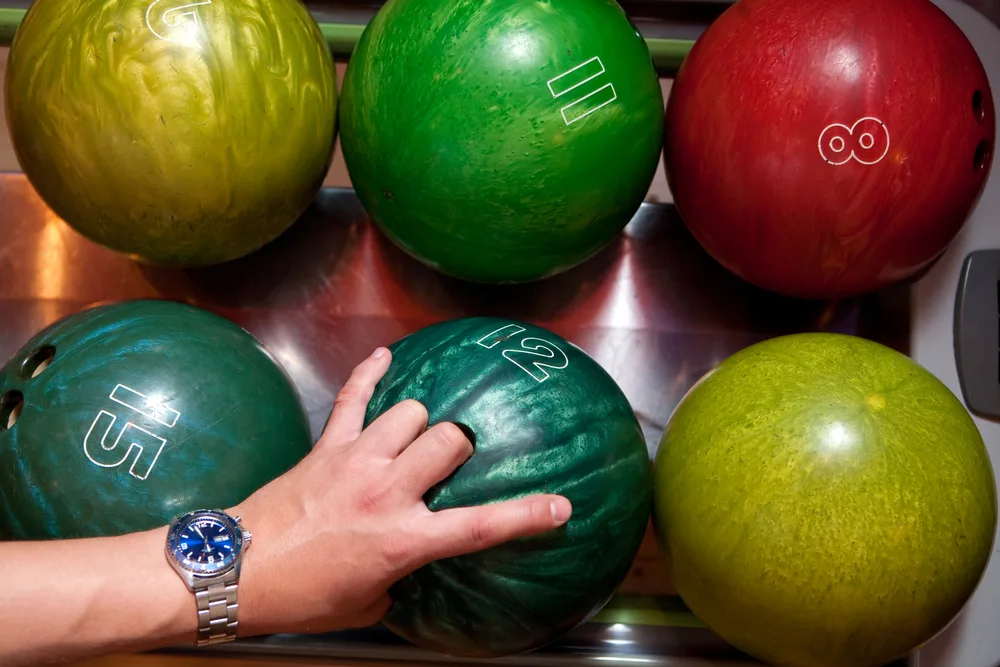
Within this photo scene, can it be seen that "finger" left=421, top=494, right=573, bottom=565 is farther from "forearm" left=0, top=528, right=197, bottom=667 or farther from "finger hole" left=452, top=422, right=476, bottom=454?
"forearm" left=0, top=528, right=197, bottom=667

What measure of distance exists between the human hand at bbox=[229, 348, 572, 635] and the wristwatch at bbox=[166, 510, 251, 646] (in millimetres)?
15

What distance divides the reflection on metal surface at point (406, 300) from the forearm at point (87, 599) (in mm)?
647

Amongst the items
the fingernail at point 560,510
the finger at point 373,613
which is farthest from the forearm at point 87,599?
the fingernail at point 560,510

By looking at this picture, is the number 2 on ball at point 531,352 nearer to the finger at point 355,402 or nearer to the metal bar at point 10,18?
the finger at point 355,402

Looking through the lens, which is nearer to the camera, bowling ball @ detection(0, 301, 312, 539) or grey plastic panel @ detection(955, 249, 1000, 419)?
bowling ball @ detection(0, 301, 312, 539)

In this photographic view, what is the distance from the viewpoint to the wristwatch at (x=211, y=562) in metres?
1.14

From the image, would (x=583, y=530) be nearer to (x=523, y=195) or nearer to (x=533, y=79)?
(x=523, y=195)

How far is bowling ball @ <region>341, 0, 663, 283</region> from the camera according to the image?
1.33 m

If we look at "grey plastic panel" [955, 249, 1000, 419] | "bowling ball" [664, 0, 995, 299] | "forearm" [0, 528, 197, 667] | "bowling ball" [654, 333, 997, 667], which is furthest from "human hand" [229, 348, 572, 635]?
"grey plastic panel" [955, 249, 1000, 419]

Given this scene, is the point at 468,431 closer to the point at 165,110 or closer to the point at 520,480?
the point at 520,480

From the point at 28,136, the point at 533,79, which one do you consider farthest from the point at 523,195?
the point at 28,136

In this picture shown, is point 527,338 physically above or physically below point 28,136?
below

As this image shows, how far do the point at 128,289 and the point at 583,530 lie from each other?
3.64ft

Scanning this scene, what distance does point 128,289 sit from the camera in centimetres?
182
